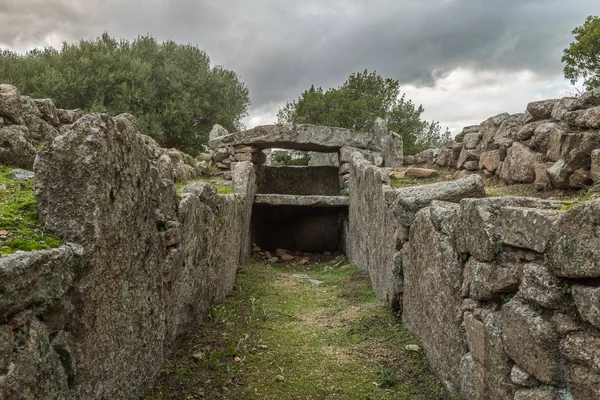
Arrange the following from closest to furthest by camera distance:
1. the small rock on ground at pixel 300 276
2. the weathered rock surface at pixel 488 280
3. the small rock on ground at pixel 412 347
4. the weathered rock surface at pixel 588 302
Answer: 1. the weathered rock surface at pixel 588 302
2. the weathered rock surface at pixel 488 280
3. the small rock on ground at pixel 412 347
4. the small rock on ground at pixel 300 276

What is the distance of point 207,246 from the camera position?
235 inches

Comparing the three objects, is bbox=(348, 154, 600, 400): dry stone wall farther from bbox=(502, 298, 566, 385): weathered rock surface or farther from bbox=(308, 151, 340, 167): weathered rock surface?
bbox=(308, 151, 340, 167): weathered rock surface

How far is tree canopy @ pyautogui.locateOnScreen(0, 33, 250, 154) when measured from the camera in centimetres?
1841

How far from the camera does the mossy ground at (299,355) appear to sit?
419cm

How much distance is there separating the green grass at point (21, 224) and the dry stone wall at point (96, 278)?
3.7 inches

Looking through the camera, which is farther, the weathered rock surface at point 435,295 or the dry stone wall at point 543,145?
the dry stone wall at point 543,145

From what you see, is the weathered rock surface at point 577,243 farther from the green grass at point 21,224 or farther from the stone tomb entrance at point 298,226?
the stone tomb entrance at point 298,226

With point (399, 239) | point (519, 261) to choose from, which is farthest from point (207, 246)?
point (519, 261)

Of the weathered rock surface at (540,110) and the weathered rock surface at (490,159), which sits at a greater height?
the weathered rock surface at (540,110)

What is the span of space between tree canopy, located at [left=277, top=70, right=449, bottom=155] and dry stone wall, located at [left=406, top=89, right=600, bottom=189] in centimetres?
1427

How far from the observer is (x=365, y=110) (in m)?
22.7

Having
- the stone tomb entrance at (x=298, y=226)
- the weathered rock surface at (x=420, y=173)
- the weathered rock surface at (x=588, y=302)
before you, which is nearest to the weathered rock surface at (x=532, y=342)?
the weathered rock surface at (x=588, y=302)

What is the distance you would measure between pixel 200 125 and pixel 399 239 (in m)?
17.0

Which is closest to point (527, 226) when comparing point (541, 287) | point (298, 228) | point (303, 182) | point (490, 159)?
point (541, 287)
